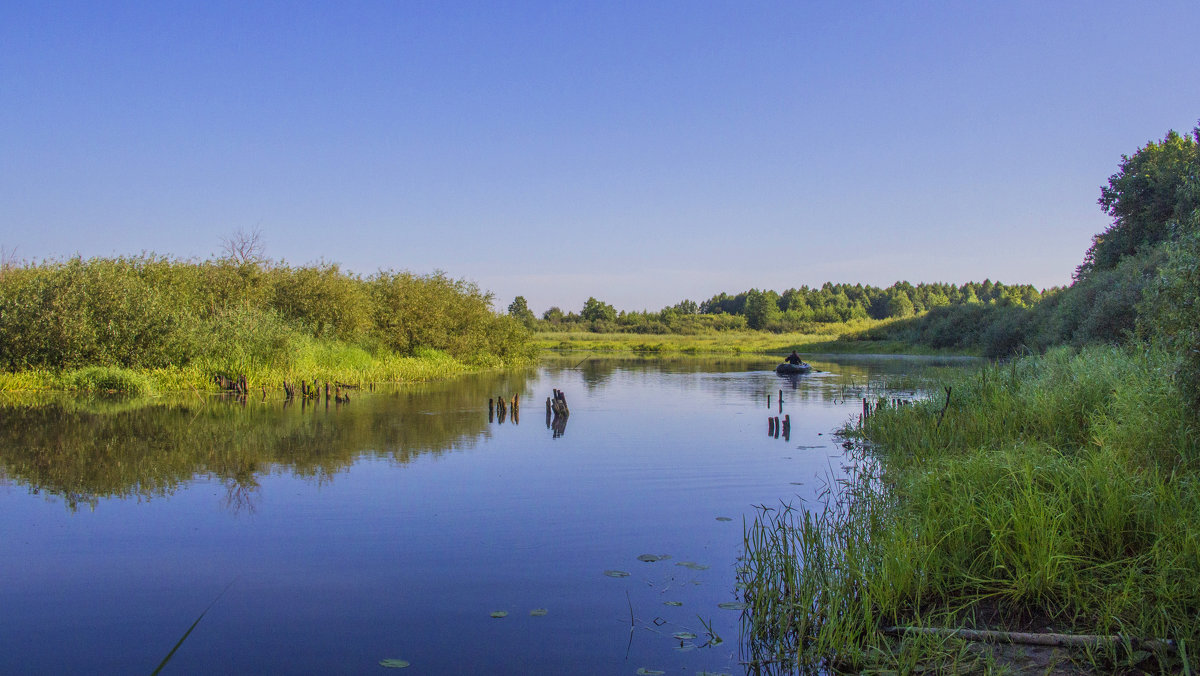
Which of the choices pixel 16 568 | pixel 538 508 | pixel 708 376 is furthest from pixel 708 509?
pixel 708 376

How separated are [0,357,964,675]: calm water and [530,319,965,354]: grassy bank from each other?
60034 mm

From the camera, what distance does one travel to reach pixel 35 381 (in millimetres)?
24453

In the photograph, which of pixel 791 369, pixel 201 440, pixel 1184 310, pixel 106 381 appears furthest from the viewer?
pixel 791 369

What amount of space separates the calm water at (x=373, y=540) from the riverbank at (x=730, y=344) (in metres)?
60.0

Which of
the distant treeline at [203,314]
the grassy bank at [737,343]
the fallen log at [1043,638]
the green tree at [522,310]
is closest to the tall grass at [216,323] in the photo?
the distant treeline at [203,314]

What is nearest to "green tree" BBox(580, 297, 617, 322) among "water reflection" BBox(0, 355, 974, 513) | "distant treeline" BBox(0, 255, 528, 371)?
"distant treeline" BBox(0, 255, 528, 371)

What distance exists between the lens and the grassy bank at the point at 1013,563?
5484mm

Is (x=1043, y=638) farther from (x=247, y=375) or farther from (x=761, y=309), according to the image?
(x=761, y=309)

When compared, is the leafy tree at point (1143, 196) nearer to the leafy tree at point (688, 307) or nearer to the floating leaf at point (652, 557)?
the floating leaf at point (652, 557)

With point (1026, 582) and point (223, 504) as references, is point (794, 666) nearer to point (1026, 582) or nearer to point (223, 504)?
point (1026, 582)

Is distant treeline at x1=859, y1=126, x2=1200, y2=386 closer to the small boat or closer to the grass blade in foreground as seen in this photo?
the grass blade in foreground

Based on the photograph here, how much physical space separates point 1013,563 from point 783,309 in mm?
137861

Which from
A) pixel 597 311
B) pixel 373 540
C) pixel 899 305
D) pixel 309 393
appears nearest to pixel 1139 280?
pixel 373 540

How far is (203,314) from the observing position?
102 ft
